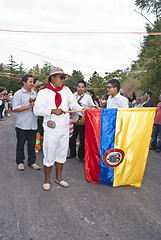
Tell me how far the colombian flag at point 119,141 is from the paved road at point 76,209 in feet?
0.95

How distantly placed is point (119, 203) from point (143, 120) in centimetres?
141

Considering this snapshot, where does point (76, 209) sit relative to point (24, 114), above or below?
below

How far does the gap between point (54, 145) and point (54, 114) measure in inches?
20.6

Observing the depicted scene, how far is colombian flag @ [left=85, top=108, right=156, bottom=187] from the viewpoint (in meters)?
3.30

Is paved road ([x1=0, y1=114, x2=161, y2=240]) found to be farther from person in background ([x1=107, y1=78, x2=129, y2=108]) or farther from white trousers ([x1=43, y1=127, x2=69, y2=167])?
person in background ([x1=107, y1=78, x2=129, y2=108])

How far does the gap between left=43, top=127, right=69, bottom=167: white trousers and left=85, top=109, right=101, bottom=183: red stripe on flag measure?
16.6 inches

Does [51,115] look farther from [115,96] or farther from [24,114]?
[115,96]

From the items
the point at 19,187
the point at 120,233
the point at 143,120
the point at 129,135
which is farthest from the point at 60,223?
the point at 143,120

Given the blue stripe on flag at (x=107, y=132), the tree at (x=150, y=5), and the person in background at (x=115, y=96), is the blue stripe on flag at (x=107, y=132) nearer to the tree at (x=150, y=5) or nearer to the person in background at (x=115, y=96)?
the person in background at (x=115, y=96)

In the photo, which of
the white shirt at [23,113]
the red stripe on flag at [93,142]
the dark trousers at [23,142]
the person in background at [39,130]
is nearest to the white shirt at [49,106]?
the red stripe on flag at [93,142]

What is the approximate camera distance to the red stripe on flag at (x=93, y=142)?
11.0 ft

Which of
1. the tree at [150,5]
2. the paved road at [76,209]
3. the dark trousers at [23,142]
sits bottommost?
the paved road at [76,209]

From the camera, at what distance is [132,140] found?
10.9 feet

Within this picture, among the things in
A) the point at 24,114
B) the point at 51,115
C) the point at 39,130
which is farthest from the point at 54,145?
the point at 39,130
